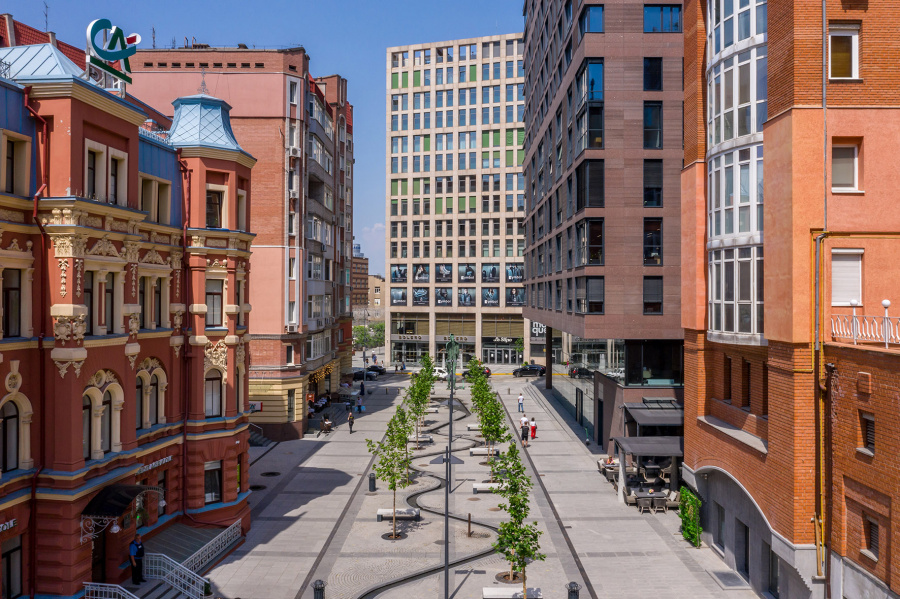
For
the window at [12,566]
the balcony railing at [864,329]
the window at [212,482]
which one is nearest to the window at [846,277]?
the balcony railing at [864,329]

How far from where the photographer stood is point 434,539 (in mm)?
28656

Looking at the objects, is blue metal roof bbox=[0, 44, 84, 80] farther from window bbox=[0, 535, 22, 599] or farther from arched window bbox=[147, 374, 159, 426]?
window bbox=[0, 535, 22, 599]

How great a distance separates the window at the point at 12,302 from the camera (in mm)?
19141

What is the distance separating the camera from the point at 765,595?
22641 mm

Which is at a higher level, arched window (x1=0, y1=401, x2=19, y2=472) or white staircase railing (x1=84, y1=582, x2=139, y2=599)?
arched window (x1=0, y1=401, x2=19, y2=472)

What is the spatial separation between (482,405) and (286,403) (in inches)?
567

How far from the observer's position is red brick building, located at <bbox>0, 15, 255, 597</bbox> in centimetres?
1942

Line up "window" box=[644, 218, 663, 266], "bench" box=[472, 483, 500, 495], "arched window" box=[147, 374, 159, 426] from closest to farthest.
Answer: "arched window" box=[147, 374, 159, 426], "bench" box=[472, 483, 500, 495], "window" box=[644, 218, 663, 266]

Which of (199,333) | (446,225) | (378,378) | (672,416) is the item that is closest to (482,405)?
Result: (672,416)

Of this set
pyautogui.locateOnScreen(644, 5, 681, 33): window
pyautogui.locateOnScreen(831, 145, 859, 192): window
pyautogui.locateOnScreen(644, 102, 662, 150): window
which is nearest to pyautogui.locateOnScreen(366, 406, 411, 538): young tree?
pyautogui.locateOnScreen(831, 145, 859, 192): window

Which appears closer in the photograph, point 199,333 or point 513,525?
point 513,525

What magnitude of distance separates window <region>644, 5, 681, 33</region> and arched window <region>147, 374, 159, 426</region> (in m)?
33.0

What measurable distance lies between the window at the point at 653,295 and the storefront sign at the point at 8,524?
31961 millimetres

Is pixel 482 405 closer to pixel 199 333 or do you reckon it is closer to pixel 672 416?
pixel 672 416
